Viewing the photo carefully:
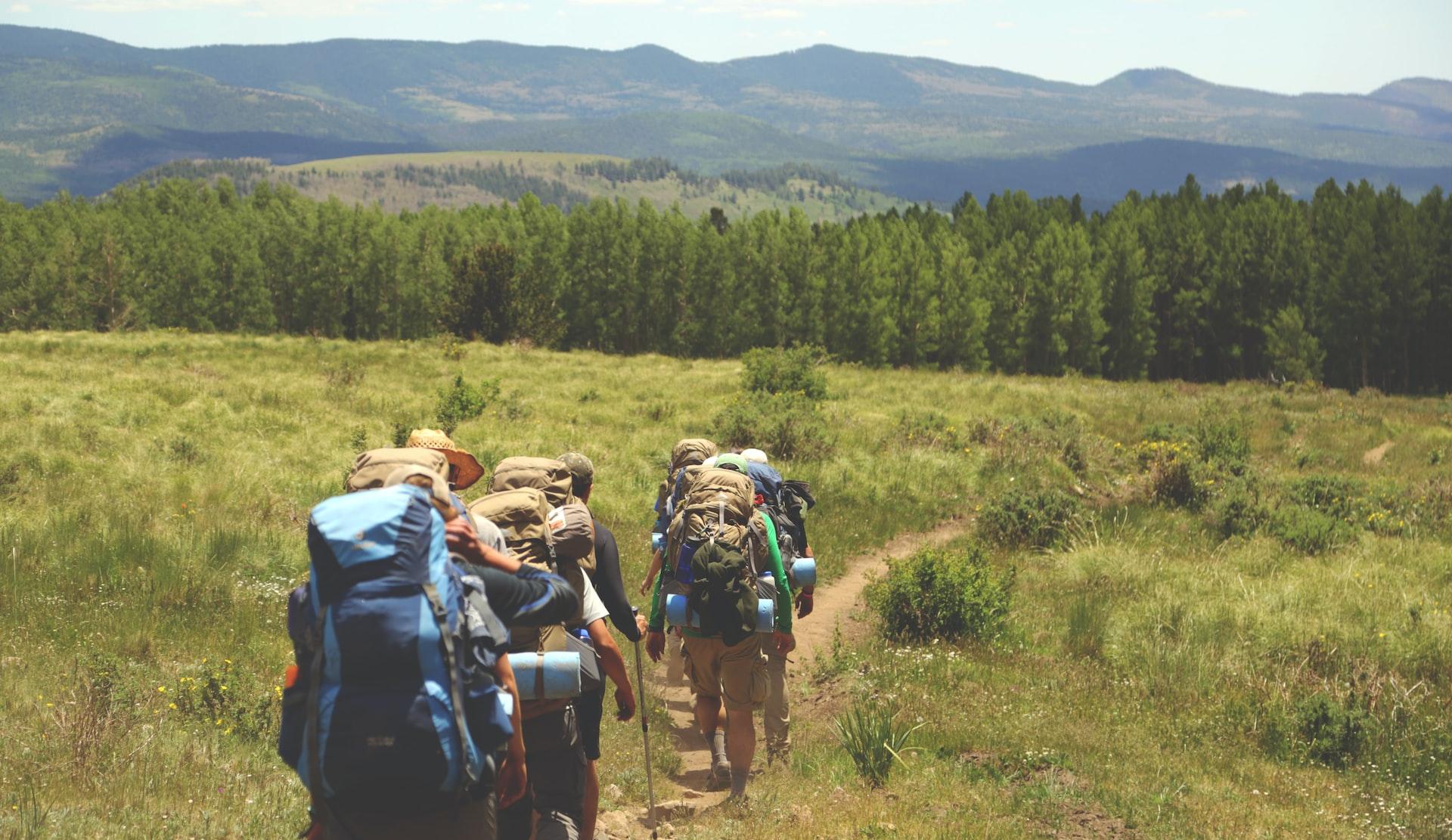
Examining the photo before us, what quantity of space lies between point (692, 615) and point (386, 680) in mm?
3342

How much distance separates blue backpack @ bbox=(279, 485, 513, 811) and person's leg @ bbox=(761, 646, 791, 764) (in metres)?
4.34

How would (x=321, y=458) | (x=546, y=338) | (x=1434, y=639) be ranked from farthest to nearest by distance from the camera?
1. (x=546, y=338)
2. (x=321, y=458)
3. (x=1434, y=639)

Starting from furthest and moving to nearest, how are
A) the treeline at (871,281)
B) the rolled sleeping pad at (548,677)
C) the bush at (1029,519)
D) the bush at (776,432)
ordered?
the treeline at (871,281) → the bush at (776,432) → the bush at (1029,519) → the rolled sleeping pad at (548,677)

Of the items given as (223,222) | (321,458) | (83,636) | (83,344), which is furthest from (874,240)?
(83,636)

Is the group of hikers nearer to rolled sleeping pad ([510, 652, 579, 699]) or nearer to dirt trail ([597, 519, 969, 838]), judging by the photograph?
rolled sleeping pad ([510, 652, 579, 699])

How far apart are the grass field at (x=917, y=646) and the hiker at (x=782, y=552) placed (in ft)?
1.06

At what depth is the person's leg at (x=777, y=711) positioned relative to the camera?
7.71 meters

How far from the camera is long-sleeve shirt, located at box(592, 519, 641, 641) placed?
18.8 ft

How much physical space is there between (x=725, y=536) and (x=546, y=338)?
186 feet

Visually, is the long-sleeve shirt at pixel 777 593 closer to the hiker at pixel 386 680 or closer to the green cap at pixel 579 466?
the green cap at pixel 579 466

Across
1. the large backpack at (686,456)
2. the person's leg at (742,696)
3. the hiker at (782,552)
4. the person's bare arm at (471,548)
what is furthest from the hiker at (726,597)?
the person's bare arm at (471,548)

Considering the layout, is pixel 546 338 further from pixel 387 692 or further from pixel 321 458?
pixel 387 692

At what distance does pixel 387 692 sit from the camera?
3.39 m

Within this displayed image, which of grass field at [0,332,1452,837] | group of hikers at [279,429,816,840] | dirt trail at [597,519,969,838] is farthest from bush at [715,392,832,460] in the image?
group of hikers at [279,429,816,840]
